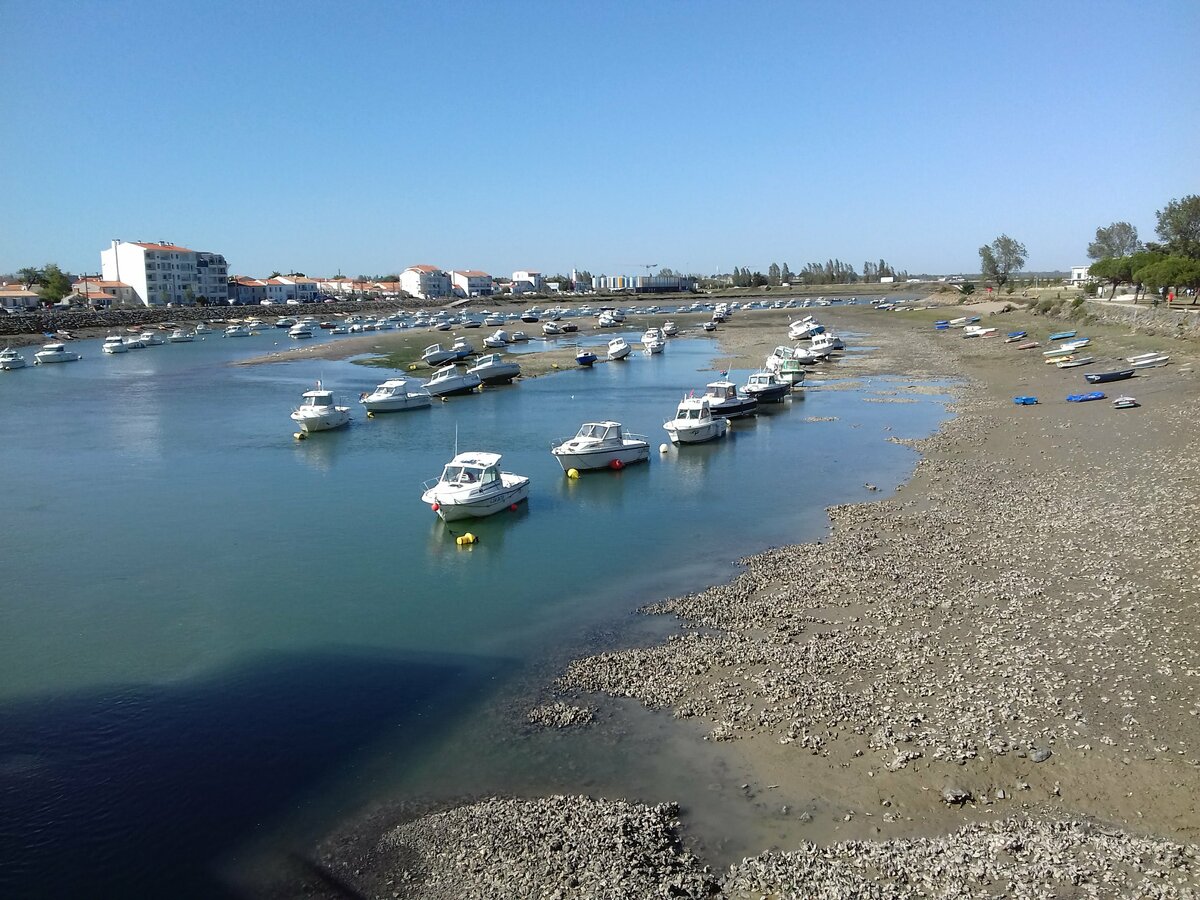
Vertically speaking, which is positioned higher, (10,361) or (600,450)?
(10,361)

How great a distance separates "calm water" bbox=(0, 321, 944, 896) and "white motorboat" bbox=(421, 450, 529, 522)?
86 cm

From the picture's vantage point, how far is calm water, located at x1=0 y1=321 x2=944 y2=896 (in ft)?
48.4

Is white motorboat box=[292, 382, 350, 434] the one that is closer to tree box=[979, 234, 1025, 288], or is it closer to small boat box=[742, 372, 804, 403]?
small boat box=[742, 372, 804, 403]

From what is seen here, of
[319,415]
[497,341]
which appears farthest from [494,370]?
[497,341]

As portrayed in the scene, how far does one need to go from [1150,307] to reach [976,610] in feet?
211

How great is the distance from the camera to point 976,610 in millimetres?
20469

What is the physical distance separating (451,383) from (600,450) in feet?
95.6

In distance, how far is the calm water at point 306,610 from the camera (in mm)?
14750

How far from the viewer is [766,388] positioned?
55.5 m

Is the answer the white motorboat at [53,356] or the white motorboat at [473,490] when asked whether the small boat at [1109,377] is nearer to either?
the white motorboat at [473,490]

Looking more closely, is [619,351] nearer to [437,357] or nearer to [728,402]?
[437,357]

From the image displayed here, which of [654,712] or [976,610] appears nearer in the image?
[654,712]

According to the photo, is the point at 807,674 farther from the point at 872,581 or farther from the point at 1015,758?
the point at 872,581

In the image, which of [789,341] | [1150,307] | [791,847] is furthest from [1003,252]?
[791,847]
